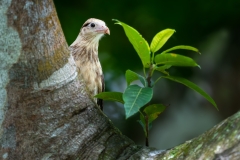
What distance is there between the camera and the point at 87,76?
2.54m

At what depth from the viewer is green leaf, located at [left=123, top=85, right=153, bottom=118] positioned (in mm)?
1404

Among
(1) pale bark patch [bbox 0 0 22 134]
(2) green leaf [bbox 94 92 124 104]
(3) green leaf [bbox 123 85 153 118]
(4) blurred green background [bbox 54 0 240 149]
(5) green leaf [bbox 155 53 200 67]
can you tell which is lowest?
(4) blurred green background [bbox 54 0 240 149]

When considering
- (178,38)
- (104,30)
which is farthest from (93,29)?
(178,38)

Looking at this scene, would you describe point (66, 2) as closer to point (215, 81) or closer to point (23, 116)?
point (215, 81)

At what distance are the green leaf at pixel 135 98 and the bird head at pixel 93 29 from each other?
131 centimetres

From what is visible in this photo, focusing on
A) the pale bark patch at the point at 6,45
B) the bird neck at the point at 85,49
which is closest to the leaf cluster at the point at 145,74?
the pale bark patch at the point at 6,45

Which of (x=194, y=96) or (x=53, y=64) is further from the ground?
(x=53, y=64)

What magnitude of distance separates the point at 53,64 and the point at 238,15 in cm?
198

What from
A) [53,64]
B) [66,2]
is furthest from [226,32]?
[53,64]

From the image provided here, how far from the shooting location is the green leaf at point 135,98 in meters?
1.40

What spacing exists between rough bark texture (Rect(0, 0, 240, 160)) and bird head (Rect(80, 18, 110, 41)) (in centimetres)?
125

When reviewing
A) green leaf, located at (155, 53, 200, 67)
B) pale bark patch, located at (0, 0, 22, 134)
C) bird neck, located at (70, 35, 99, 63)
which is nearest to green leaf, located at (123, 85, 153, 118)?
green leaf, located at (155, 53, 200, 67)

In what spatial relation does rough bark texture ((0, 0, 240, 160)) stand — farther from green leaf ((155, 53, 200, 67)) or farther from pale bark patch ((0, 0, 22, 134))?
green leaf ((155, 53, 200, 67))

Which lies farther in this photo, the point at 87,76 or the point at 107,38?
the point at 107,38
